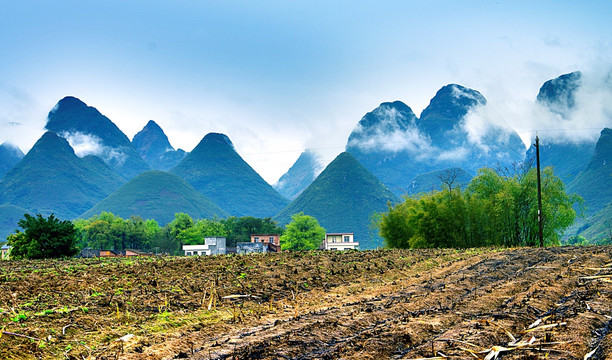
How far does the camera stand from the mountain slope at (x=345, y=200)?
155625 millimetres

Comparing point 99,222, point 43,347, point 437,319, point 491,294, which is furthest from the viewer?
point 99,222

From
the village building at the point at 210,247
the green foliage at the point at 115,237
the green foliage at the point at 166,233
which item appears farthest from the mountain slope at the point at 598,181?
the green foliage at the point at 115,237

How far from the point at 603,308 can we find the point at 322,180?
177m

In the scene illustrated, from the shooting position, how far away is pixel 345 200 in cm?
16862

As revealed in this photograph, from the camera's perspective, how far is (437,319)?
29.5ft

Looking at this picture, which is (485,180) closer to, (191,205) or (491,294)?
(491,294)

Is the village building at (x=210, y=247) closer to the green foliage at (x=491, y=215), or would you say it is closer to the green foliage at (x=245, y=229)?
the green foliage at (x=245, y=229)

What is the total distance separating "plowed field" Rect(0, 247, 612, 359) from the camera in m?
7.37

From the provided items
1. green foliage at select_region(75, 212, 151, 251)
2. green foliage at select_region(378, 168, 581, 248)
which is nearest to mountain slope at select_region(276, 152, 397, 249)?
green foliage at select_region(75, 212, 151, 251)

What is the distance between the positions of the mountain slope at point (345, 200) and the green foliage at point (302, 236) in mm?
40607

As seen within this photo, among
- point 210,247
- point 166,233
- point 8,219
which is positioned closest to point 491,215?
point 210,247

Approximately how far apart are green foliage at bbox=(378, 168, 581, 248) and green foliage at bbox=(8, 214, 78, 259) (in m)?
26.3

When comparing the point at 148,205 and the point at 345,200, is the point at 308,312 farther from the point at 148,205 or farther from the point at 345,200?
the point at 148,205

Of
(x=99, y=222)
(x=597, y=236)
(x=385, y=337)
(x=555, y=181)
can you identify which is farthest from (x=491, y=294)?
(x=597, y=236)
